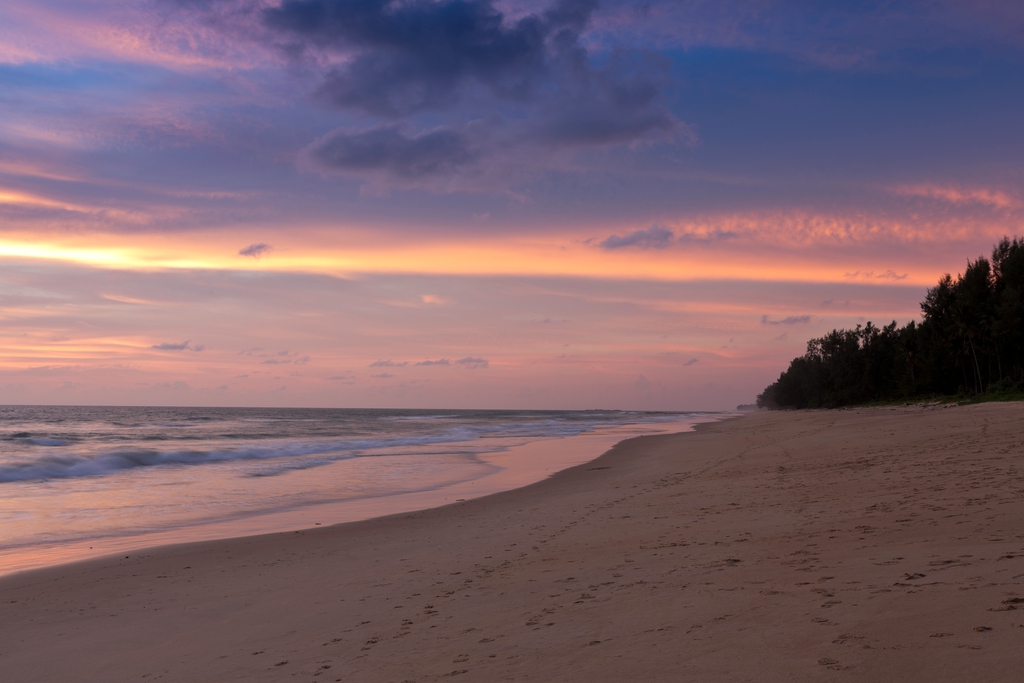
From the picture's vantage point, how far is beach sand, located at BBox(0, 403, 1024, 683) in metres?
4.90

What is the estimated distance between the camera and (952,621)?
16.1 ft

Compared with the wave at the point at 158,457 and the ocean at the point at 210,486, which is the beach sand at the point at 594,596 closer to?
the ocean at the point at 210,486

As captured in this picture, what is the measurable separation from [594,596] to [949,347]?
6894 centimetres

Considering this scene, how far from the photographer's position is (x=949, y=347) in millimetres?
62781

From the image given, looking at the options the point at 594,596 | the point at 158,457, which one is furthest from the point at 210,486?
the point at 594,596

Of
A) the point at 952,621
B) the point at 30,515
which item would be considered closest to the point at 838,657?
the point at 952,621

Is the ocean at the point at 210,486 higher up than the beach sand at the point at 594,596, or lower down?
lower down

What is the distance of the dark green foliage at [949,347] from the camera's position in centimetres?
5503

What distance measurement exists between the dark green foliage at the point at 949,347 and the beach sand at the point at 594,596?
49.3 meters

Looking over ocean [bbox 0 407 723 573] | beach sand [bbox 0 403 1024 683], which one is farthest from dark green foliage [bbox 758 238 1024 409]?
beach sand [bbox 0 403 1024 683]

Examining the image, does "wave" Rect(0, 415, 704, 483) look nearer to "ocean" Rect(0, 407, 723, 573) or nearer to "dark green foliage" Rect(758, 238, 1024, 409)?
"ocean" Rect(0, 407, 723, 573)

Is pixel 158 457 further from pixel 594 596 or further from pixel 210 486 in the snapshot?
pixel 594 596

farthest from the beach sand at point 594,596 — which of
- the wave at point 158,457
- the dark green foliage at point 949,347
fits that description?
the dark green foliage at point 949,347

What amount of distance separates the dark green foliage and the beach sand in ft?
162
